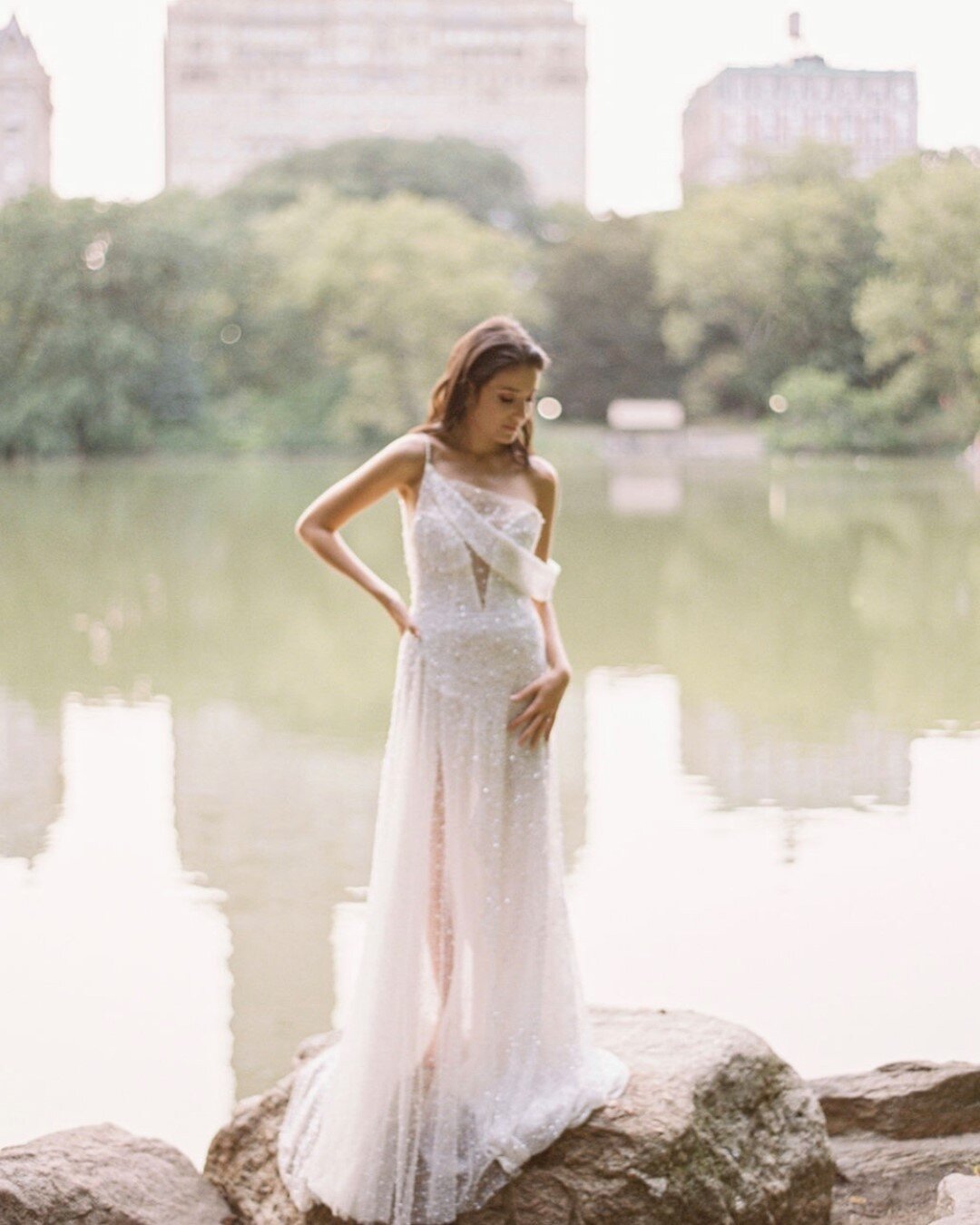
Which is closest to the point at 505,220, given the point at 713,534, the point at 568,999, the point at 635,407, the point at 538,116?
the point at 635,407

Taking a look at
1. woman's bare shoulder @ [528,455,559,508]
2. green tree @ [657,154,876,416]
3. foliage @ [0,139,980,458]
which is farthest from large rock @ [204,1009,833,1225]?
green tree @ [657,154,876,416]

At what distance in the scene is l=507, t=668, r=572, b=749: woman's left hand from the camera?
253 centimetres

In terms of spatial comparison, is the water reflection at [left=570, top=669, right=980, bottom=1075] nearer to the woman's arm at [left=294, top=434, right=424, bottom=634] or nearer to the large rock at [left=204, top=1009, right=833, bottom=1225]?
the large rock at [left=204, top=1009, right=833, bottom=1225]

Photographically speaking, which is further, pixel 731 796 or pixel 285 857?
pixel 731 796

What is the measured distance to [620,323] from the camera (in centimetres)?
3991

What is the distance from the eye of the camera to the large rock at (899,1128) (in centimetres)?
272

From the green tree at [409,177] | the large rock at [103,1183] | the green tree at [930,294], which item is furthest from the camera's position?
the green tree at [409,177]

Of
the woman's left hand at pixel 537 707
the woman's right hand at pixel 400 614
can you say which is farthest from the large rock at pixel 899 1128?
the woman's right hand at pixel 400 614

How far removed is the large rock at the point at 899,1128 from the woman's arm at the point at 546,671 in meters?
0.88

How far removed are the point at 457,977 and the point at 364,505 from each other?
0.70 meters

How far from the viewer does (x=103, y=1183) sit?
250 centimetres

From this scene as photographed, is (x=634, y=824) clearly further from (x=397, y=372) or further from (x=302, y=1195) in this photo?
(x=397, y=372)

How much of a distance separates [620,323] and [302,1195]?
38.3 meters

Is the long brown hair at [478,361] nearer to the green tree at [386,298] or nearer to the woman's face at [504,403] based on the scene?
the woman's face at [504,403]
